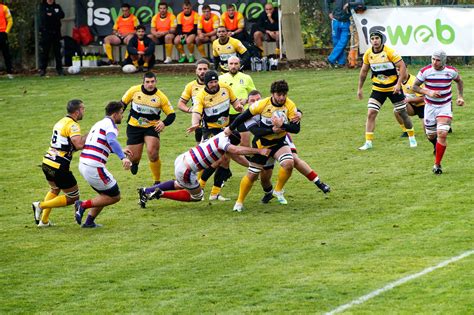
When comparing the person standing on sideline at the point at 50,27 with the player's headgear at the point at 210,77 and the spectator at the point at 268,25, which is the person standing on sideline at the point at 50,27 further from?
the player's headgear at the point at 210,77

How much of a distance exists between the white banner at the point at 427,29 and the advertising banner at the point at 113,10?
16.1 feet

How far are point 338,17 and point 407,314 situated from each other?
2135cm

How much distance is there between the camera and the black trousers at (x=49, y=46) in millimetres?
32312

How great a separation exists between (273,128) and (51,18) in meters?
18.1

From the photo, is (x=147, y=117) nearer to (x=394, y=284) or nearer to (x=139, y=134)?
(x=139, y=134)

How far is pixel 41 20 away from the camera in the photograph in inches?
1278

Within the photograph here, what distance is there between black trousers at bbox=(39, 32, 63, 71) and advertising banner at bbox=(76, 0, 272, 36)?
179 centimetres

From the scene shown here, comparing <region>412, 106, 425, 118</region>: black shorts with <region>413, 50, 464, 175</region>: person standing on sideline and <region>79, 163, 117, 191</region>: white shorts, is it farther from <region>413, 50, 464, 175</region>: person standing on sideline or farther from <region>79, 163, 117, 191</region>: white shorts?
<region>79, 163, 117, 191</region>: white shorts

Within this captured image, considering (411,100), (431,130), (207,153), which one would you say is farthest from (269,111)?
(411,100)

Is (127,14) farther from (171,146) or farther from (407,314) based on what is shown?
(407,314)

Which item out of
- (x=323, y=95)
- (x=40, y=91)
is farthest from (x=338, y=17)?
(x=40, y=91)

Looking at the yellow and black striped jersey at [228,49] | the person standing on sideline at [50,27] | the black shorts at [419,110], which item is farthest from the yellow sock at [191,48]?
the black shorts at [419,110]

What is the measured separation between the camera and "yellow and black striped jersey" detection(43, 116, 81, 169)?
14.9m

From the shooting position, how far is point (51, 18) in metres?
32.2
